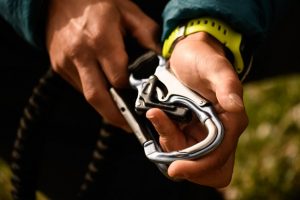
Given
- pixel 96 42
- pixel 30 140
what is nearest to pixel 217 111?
pixel 96 42

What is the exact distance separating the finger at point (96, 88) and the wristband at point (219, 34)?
130 mm

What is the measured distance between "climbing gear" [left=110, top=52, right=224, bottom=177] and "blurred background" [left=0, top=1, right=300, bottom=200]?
41 centimetres

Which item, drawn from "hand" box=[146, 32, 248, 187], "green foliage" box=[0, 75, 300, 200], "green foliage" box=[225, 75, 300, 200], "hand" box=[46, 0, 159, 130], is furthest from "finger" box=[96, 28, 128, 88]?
"green foliage" box=[225, 75, 300, 200]

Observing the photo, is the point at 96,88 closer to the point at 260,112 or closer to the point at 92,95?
the point at 92,95

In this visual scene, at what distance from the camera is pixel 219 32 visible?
1264 millimetres

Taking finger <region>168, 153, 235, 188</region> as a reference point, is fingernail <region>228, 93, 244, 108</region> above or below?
above

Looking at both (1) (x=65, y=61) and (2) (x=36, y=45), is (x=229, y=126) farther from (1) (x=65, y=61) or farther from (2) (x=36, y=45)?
(2) (x=36, y=45)

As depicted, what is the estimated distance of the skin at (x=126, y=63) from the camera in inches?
41.6

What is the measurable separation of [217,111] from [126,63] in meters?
0.30

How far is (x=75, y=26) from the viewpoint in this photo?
4.46 feet

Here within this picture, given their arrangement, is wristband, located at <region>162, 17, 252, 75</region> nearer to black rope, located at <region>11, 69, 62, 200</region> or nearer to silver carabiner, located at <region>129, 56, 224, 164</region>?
silver carabiner, located at <region>129, 56, 224, 164</region>

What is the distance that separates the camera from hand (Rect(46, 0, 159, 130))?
1319mm

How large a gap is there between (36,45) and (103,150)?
25 centimetres

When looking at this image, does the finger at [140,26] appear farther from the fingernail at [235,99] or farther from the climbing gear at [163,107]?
the fingernail at [235,99]
